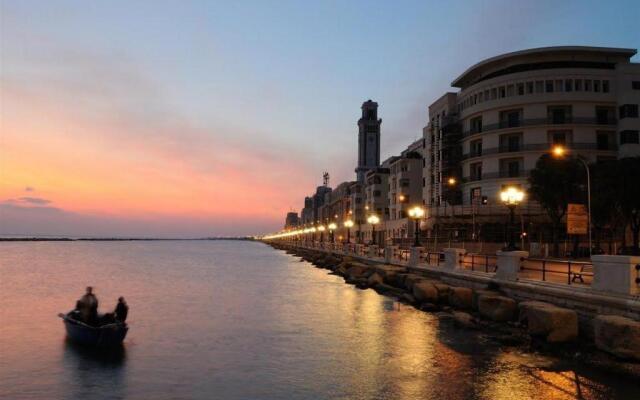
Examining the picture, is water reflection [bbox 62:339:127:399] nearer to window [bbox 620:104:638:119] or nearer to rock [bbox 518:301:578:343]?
rock [bbox 518:301:578:343]

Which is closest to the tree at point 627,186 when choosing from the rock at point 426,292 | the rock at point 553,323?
the rock at point 426,292

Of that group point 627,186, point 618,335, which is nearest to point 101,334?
point 618,335

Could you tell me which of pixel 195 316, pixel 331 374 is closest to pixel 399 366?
pixel 331 374

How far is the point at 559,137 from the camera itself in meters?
71.6

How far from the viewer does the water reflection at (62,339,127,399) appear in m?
17.3

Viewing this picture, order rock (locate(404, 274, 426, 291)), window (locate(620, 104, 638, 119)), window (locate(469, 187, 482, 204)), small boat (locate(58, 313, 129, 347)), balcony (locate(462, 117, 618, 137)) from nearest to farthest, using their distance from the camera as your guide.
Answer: small boat (locate(58, 313, 129, 347)), rock (locate(404, 274, 426, 291)), window (locate(620, 104, 638, 119)), balcony (locate(462, 117, 618, 137)), window (locate(469, 187, 482, 204))

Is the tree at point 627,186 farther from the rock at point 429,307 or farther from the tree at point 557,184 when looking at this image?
the rock at point 429,307

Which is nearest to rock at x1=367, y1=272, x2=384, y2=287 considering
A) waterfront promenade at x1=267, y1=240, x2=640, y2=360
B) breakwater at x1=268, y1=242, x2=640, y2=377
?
waterfront promenade at x1=267, y1=240, x2=640, y2=360

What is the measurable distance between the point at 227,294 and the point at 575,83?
173 feet

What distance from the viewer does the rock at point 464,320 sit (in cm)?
2458

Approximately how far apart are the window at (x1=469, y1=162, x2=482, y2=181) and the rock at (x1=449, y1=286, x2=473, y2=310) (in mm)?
50964

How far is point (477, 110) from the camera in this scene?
76938 millimetres

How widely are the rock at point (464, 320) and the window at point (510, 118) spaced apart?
52.1 m

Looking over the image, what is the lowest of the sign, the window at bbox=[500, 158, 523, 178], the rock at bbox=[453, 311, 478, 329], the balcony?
the rock at bbox=[453, 311, 478, 329]
